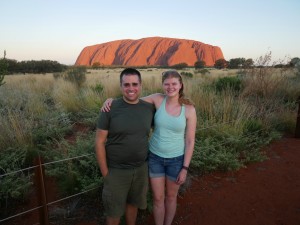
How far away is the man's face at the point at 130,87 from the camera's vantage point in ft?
7.62

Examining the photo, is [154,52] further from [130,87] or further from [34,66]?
[130,87]

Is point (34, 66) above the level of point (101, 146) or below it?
below

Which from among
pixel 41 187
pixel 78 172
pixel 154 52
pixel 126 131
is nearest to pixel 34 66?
pixel 78 172

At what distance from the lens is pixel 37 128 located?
5.81 metres

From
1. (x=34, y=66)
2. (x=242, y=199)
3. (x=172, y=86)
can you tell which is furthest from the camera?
(x=34, y=66)

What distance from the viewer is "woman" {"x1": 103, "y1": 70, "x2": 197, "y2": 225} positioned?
8.38 feet

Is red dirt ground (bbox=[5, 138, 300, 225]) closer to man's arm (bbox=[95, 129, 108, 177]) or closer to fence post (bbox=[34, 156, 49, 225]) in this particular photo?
fence post (bbox=[34, 156, 49, 225])

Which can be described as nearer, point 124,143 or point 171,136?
point 124,143

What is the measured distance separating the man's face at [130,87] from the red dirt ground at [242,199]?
1.69m

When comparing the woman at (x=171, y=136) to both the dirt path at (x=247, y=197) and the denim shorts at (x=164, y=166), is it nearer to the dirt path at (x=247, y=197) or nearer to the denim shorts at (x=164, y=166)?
the denim shorts at (x=164, y=166)

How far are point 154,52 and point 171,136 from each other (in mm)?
101745

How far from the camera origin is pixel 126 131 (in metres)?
2.30

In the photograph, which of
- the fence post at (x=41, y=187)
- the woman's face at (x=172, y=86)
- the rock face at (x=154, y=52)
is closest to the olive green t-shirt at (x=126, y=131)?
the woman's face at (x=172, y=86)

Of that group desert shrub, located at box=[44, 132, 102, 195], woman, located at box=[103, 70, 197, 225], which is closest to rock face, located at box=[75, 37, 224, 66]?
desert shrub, located at box=[44, 132, 102, 195]
